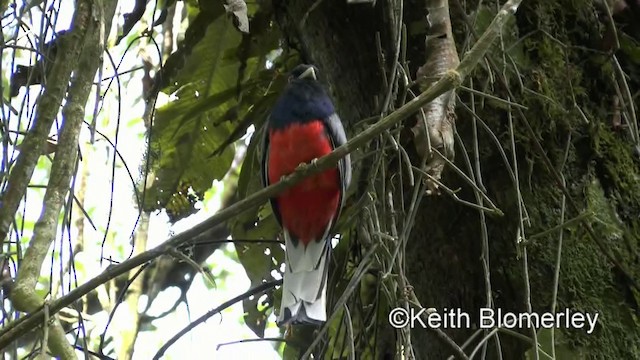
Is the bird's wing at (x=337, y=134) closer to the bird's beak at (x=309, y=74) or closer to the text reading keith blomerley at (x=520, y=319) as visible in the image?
the bird's beak at (x=309, y=74)

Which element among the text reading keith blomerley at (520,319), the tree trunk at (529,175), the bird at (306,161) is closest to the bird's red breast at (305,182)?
the bird at (306,161)

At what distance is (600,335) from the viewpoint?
2.24 m

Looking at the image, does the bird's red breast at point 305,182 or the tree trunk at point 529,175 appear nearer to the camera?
the tree trunk at point 529,175

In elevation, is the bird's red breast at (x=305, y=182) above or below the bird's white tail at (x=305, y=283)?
above

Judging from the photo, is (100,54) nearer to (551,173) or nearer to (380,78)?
(380,78)

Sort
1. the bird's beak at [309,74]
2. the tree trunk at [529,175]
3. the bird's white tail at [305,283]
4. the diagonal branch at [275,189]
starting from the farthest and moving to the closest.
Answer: the bird's beak at [309,74], the bird's white tail at [305,283], the tree trunk at [529,175], the diagonal branch at [275,189]

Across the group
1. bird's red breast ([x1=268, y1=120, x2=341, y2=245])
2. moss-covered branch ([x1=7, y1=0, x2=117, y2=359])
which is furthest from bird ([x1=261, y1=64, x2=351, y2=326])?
Result: moss-covered branch ([x1=7, y1=0, x2=117, y2=359])

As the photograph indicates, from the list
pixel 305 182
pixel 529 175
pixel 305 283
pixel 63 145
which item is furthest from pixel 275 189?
pixel 305 182

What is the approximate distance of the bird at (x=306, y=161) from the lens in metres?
2.85

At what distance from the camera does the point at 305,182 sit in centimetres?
290

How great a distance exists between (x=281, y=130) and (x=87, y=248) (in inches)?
101

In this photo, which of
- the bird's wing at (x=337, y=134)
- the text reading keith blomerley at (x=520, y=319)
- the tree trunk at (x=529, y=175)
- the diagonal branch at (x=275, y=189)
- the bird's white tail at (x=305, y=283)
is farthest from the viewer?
the bird's wing at (x=337, y=134)

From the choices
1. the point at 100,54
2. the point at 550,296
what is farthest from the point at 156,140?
the point at 550,296

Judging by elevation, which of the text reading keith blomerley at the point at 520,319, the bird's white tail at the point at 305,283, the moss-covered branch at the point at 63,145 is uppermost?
the moss-covered branch at the point at 63,145
